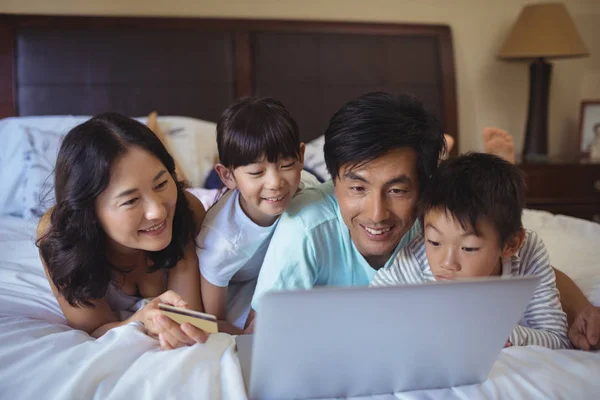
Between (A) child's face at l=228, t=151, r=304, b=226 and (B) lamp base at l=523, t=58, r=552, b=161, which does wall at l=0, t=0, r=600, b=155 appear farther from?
(A) child's face at l=228, t=151, r=304, b=226

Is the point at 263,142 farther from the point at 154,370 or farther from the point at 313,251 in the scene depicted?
the point at 154,370

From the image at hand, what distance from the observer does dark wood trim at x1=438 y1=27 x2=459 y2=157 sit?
303 centimetres

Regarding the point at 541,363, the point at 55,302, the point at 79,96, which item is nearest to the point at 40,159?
the point at 79,96

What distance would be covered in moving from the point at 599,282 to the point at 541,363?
550 millimetres

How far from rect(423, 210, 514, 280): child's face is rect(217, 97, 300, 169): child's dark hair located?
0.38 meters

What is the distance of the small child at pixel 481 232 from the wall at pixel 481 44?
208 centimetres

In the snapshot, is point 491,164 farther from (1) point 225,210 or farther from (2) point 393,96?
(1) point 225,210

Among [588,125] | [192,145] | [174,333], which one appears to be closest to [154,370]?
[174,333]

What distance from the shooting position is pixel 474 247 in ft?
3.55

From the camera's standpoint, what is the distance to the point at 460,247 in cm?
109

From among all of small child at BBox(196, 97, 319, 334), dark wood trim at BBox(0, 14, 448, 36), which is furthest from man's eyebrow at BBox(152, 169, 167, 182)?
dark wood trim at BBox(0, 14, 448, 36)

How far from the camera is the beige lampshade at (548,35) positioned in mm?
2908

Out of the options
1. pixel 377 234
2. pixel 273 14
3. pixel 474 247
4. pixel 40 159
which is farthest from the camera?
pixel 273 14

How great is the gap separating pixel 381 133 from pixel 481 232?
0.29 meters
